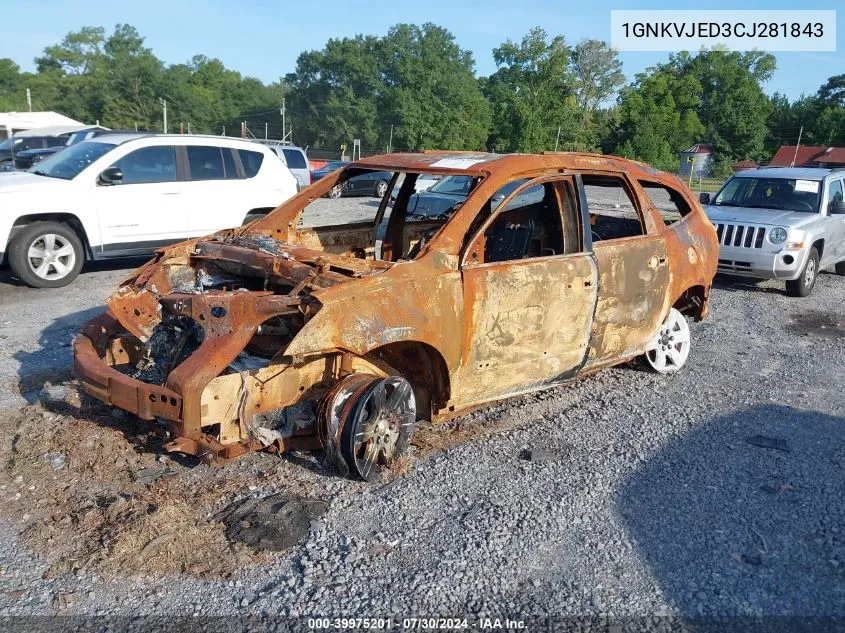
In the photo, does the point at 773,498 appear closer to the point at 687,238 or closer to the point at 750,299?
the point at 687,238

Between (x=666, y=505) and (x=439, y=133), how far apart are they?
208 ft

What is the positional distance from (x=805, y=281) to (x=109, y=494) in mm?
9161

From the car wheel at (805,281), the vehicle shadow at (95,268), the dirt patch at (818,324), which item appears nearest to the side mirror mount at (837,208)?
the car wheel at (805,281)

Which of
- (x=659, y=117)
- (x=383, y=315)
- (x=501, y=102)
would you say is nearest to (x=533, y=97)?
(x=501, y=102)

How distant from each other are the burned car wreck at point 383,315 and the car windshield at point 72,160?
198 inches

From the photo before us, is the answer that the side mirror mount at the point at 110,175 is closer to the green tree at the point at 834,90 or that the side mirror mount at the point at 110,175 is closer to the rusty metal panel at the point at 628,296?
the rusty metal panel at the point at 628,296

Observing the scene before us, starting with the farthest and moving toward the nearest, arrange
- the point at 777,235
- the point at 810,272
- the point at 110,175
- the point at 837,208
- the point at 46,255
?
the point at 837,208 → the point at 810,272 → the point at 777,235 → the point at 110,175 → the point at 46,255

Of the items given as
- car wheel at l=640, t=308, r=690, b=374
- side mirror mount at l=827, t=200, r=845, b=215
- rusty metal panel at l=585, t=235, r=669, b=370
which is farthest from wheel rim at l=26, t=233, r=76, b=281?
side mirror mount at l=827, t=200, r=845, b=215

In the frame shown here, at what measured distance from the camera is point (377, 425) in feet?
13.5

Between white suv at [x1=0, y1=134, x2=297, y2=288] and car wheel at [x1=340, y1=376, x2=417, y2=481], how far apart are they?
6427 millimetres

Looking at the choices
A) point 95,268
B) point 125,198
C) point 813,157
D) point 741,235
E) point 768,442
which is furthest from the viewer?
point 813,157

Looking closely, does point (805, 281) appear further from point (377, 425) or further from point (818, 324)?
point (377, 425)

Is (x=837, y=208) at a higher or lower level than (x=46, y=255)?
higher

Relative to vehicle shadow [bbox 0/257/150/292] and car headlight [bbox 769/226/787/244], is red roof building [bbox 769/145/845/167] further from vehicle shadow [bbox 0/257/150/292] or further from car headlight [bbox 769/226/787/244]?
vehicle shadow [bbox 0/257/150/292]
